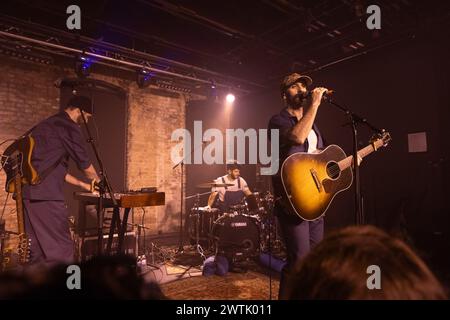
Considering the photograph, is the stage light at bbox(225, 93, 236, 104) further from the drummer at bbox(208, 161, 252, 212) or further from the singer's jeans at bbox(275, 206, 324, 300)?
the singer's jeans at bbox(275, 206, 324, 300)

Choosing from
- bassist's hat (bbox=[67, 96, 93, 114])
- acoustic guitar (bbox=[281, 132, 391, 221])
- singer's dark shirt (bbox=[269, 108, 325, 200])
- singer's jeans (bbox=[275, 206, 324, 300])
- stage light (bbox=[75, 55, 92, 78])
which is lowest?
singer's jeans (bbox=[275, 206, 324, 300])

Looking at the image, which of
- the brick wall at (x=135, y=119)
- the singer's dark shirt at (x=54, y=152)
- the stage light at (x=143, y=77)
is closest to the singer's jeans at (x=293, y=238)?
the singer's dark shirt at (x=54, y=152)

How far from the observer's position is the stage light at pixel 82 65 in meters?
6.84

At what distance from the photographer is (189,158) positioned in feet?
32.1

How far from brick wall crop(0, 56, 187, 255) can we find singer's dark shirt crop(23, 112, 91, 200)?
452 centimetres

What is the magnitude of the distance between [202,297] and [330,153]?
2.54 meters

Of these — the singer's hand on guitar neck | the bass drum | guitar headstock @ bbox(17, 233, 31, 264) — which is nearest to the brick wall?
the bass drum

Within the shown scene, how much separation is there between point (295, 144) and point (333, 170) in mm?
593

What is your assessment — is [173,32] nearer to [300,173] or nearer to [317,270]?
[300,173]

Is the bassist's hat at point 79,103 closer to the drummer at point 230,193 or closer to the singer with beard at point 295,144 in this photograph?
the singer with beard at point 295,144

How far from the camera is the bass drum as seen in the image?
18.6ft

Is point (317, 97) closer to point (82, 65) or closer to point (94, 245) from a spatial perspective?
point (94, 245)

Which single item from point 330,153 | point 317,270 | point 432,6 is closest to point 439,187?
point 432,6

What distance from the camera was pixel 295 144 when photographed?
106 inches
